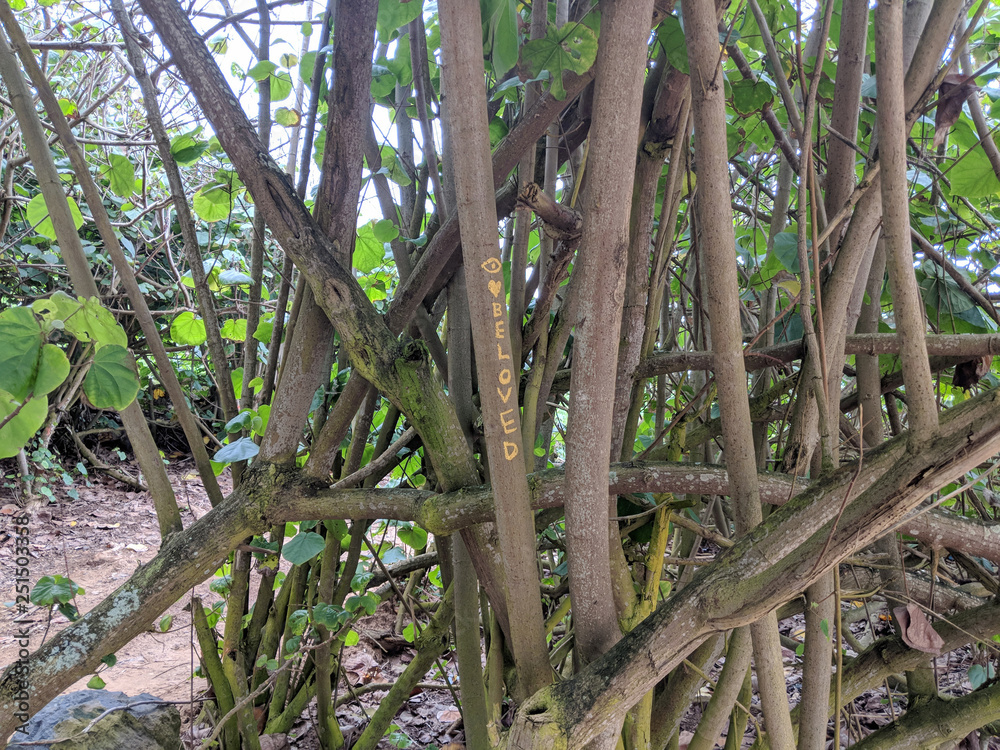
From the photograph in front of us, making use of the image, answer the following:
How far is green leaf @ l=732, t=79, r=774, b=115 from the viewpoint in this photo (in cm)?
153

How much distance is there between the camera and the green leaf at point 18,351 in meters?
1.01

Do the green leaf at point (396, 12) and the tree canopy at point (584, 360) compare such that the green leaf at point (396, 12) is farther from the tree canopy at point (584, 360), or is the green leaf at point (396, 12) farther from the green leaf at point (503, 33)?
the green leaf at point (503, 33)

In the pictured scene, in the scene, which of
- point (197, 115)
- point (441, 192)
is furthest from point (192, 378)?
point (441, 192)

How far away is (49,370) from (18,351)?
50 millimetres

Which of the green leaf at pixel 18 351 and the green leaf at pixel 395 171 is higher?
the green leaf at pixel 395 171

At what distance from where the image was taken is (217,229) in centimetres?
377

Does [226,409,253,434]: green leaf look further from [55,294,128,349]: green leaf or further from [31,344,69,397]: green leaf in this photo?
[31,344,69,397]: green leaf

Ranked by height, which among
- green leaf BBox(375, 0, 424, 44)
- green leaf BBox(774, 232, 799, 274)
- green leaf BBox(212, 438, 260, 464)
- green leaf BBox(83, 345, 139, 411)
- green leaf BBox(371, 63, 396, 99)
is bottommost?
green leaf BBox(212, 438, 260, 464)

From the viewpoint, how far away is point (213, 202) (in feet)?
6.84

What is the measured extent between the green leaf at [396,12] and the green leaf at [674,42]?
514 mm

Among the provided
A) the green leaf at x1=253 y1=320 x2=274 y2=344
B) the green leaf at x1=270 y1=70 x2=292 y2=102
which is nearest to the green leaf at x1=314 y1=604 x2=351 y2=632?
the green leaf at x1=253 y1=320 x2=274 y2=344

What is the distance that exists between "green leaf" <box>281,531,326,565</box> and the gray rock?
846mm

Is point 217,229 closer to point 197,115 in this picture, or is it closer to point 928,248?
point 197,115

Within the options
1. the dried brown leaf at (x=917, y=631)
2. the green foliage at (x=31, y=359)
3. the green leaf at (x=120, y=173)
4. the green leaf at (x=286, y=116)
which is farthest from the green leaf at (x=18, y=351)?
the dried brown leaf at (x=917, y=631)
